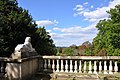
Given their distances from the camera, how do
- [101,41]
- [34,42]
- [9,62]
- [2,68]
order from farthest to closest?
[101,41]
[34,42]
[2,68]
[9,62]

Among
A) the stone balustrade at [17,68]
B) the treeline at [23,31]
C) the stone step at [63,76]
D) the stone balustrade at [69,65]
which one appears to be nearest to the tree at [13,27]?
the treeline at [23,31]

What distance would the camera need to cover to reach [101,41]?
2273 centimetres

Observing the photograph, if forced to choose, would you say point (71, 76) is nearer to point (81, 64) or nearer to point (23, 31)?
point (81, 64)

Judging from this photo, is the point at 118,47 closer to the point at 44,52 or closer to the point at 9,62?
the point at 44,52

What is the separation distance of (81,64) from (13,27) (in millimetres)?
8480

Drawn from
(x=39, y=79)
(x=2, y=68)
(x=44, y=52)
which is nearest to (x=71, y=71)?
(x=39, y=79)

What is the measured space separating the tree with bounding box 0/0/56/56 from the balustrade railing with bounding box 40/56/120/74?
618cm

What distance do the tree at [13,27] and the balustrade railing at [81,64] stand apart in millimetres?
6185

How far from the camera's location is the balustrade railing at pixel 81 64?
25.7 ft

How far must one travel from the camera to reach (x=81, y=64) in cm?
812

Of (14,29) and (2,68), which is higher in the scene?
(14,29)

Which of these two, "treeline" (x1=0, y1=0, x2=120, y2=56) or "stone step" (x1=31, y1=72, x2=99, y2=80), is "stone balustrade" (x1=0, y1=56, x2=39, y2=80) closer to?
"stone step" (x1=31, y1=72, x2=99, y2=80)

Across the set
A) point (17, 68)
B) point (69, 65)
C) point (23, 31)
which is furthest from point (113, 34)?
point (17, 68)

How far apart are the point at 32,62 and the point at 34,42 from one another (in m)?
9.17
